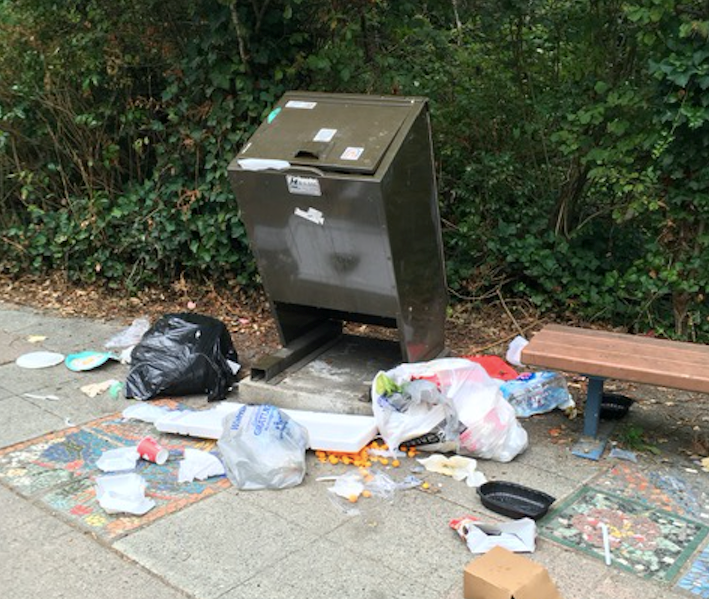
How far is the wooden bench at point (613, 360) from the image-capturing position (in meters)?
3.49

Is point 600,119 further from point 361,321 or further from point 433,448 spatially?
point 433,448

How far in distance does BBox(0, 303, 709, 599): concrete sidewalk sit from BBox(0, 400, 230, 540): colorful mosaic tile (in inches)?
2.4

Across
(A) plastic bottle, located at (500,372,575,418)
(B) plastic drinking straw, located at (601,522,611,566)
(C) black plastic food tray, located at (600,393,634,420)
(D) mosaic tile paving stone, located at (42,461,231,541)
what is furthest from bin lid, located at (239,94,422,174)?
(B) plastic drinking straw, located at (601,522,611,566)

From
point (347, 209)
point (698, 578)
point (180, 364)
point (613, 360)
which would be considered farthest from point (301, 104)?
point (698, 578)

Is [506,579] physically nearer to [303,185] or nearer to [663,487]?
[663,487]

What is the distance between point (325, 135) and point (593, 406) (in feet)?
6.33

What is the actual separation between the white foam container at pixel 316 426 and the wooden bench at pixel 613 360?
0.89m

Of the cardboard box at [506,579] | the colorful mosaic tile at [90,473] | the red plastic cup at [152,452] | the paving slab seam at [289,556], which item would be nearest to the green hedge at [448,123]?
the colorful mosaic tile at [90,473]

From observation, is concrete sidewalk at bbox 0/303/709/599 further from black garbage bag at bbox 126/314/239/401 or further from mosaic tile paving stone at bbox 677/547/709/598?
black garbage bag at bbox 126/314/239/401

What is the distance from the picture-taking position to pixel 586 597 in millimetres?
2768

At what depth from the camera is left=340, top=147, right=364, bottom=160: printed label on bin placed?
3.87m

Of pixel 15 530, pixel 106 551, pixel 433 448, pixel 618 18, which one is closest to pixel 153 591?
pixel 106 551

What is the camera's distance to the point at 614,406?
4184 millimetres

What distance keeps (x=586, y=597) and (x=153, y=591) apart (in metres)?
1.55
